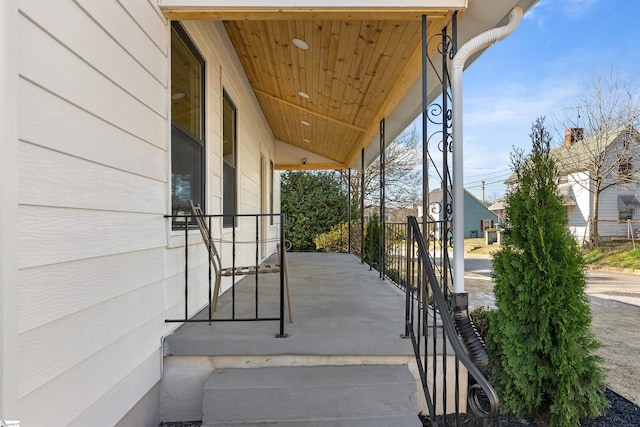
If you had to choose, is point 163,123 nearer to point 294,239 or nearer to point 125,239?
point 125,239

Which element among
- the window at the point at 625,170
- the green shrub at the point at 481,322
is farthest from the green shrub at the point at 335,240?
the window at the point at 625,170

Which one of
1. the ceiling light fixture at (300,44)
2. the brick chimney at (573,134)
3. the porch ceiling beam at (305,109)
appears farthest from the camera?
the brick chimney at (573,134)

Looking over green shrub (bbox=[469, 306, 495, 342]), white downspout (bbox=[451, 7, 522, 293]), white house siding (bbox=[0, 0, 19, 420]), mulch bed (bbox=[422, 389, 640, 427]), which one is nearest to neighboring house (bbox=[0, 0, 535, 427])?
white house siding (bbox=[0, 0, 19, 420])

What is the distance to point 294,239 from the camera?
10.4m

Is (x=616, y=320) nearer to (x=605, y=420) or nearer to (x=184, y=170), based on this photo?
(x=605, y=420)

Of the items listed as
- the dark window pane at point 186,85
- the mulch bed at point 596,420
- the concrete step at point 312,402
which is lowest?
the mulch bed at point 596,420

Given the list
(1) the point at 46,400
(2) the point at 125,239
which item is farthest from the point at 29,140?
(1) the point at 46,400

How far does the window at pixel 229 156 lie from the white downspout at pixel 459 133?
2.29m

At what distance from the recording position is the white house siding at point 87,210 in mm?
1091

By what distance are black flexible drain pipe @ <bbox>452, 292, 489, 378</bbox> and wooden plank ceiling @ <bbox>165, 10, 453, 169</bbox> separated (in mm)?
1721

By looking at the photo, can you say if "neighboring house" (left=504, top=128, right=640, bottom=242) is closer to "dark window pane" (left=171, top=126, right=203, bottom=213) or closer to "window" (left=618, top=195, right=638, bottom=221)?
"window" (left=618, top=195, right=638, bottom=221)

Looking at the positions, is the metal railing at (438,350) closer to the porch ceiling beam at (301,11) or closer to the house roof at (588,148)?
the porch ceiling beam at (301,11)

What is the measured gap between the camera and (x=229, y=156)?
4.03 metres

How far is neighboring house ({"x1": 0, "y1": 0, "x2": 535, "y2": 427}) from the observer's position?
3.48ft
